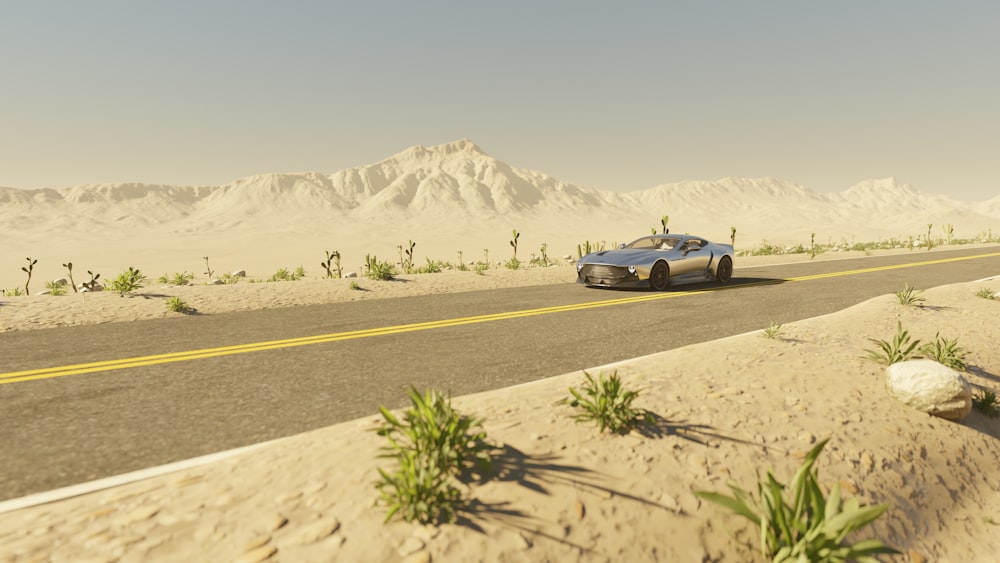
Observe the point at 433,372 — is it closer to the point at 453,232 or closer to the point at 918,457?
the point at 918,457

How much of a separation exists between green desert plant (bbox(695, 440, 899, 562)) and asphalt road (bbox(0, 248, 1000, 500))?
2753 mm

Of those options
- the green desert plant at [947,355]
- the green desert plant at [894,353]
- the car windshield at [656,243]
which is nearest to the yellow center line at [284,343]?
the car windshield at [656,243]

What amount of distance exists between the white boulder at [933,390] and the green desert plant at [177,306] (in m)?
10.3

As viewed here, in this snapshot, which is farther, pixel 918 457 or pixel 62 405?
pixel 62 405

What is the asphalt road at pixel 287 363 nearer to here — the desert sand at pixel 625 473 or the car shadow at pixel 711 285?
the desert sand at pixel 625 473

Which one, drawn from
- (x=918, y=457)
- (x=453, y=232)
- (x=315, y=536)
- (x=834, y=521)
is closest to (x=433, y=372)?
(x=315, y=536)

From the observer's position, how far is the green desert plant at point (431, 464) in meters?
2.74

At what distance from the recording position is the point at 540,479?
10.2 feet

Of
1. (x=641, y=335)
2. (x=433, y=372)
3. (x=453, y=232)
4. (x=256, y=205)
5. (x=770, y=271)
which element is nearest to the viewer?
(x=433, y=372)

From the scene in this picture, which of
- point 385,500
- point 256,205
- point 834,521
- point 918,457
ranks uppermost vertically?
point 256,205

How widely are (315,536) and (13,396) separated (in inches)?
165

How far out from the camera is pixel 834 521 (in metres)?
2.69

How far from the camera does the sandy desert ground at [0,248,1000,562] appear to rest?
103 inches

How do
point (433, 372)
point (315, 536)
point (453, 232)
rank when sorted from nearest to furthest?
1. point (315, 536)
2. point (433, 372)
3. point (453, 232)
